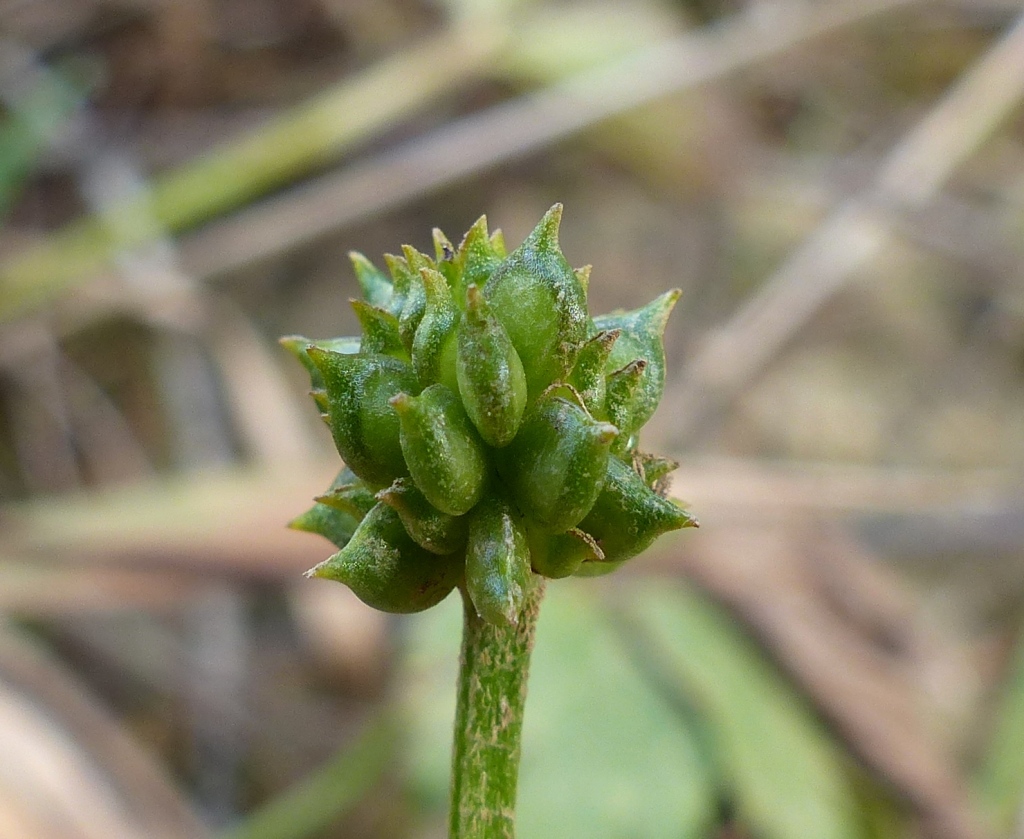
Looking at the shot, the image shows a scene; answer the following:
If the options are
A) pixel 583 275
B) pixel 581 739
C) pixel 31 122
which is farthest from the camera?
pixel 31 122

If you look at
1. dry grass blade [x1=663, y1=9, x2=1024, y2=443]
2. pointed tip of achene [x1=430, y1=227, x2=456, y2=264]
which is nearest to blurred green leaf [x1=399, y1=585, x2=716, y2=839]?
Result: dry grass blade [x1=663, y1=9, x2=1024, y2=443]

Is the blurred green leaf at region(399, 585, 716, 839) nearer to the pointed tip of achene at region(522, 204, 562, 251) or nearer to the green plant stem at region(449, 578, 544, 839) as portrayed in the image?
the green plant stem at region(449, 578, 544, 839)

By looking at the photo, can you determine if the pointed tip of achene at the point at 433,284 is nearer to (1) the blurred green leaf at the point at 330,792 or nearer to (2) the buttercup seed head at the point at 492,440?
(2) the buttercup seed head at the point at 492,440

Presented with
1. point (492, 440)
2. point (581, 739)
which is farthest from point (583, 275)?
point (581, 739)

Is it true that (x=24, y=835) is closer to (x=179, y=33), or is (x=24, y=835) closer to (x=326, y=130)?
(x=326, y=130)

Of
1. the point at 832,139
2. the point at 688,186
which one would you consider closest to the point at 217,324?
the point at 688,186

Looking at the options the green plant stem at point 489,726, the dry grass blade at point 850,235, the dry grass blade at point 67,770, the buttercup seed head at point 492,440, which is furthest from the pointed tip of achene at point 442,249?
the dry grass blade at point 850,235

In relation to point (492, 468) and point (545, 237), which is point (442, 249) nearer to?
point (545, 237)
